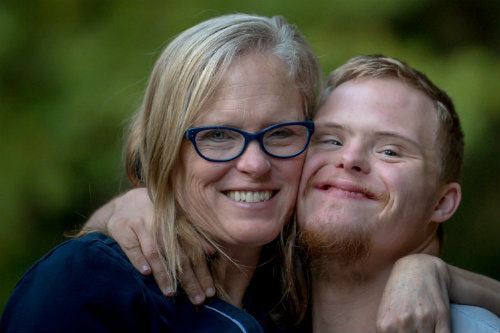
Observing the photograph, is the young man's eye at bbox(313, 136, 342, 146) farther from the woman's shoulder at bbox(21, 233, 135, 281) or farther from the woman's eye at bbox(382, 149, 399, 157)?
the woman's shoulder at bbox(21, 233, 135, 281)

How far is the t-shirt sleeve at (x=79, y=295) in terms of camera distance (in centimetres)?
197

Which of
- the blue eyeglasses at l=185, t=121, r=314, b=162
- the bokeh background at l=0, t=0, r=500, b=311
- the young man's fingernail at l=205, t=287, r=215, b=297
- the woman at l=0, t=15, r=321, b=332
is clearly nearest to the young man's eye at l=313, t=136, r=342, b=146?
the woman at l=0, t=15, r=321, b=332

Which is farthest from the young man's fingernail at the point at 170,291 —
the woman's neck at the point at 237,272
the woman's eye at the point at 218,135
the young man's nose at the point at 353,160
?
the young man's nose at the point at 353,160

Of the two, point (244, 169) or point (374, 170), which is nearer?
point (244, 169)

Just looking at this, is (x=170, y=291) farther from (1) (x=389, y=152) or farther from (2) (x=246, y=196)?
(1) (x=389, y=152)

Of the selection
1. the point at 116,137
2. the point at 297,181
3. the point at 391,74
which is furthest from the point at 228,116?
the point at 116,137

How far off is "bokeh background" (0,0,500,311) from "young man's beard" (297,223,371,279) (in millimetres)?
1524

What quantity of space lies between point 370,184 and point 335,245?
0.28 metres

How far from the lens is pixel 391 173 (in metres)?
2.50

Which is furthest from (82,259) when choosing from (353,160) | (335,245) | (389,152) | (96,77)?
(96,77)

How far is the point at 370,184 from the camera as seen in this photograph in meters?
2.49

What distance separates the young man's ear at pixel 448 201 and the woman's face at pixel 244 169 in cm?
73

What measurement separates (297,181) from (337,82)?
0.54 meters

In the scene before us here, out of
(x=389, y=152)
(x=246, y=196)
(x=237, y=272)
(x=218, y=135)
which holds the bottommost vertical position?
(x=237, y=272)
